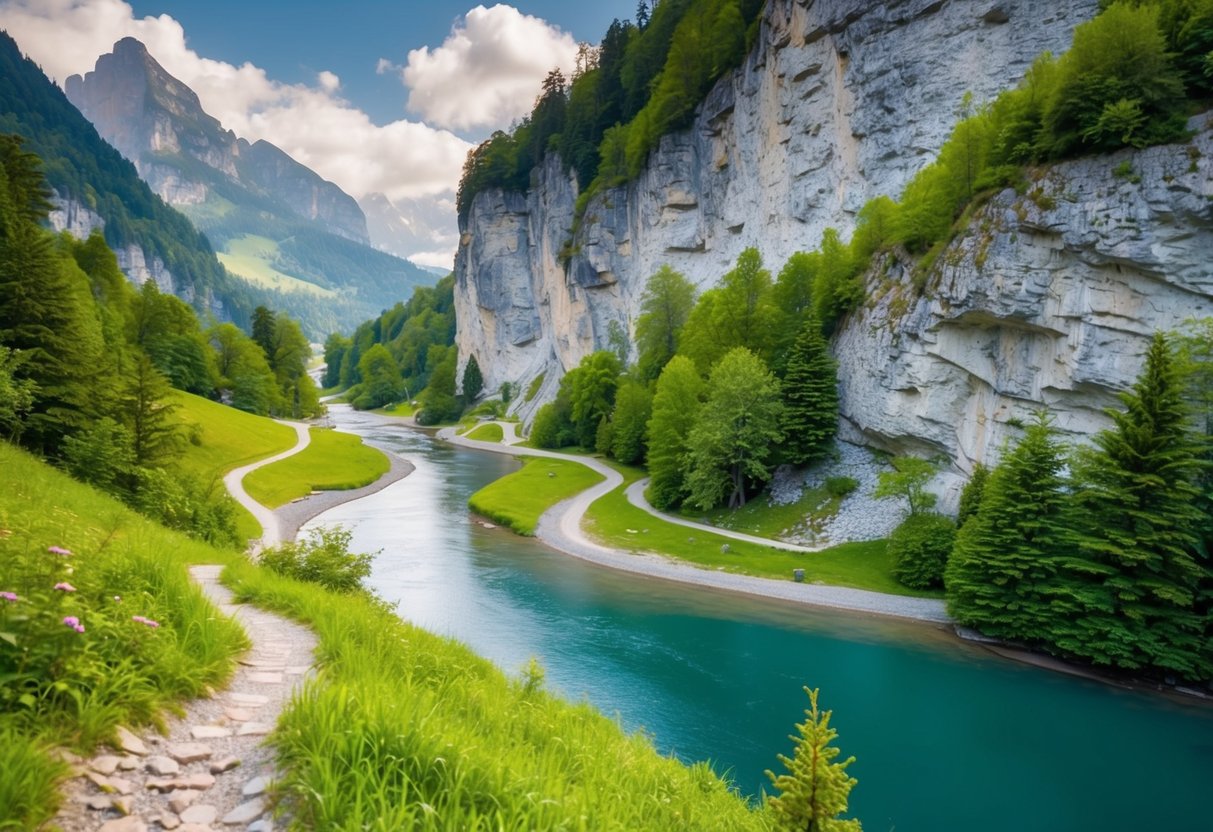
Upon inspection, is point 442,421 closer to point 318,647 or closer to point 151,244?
point 318,647

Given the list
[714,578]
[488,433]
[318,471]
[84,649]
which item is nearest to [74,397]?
[84,649]

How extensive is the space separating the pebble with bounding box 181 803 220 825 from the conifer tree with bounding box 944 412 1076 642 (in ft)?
79.0

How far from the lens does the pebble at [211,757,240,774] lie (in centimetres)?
367

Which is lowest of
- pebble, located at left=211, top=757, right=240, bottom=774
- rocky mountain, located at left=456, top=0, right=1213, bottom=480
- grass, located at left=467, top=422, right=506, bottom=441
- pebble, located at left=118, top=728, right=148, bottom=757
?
pebble, located at left=211, top=757, right=240, bottom=774

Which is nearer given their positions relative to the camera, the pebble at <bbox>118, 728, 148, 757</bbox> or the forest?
the pebble at <bbox>118, 728, 148, 757</bbox>

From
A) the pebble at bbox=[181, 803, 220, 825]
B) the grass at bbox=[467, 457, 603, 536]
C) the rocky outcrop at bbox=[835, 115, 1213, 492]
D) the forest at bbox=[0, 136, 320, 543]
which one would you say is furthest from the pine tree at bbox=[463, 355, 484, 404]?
the pebble at bbox=[181, 803, 220, 825]

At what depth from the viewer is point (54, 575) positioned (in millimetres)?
3951

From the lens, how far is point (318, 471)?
4572cm

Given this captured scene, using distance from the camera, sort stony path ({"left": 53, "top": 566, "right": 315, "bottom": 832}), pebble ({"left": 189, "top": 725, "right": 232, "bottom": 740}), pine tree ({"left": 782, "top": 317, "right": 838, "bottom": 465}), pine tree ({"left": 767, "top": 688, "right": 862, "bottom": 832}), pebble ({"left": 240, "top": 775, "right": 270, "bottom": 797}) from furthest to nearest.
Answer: pine tree ({"left": 782, "top": 317, "right": 838, "bottom": 465}) → pine tree ({"left": 767, "top": 688, "right": 862, "bottom": 832}) → pebble ({"left": 189, "top": 725, "right": 232, "bottom": 740}) → pebble ({"left": 240, "top": 775, "right": 270, "bottom": 797}) → stony path ({"left": 53, "top": 566, "right": 315, "bottom": 832})

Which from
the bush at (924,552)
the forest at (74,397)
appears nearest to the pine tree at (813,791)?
the forest at (74,397)

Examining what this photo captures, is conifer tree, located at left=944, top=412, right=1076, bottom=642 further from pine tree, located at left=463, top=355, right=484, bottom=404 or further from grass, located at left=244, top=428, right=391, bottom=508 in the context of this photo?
pine tree, located at left=463, top=355, right=484, bottom=404

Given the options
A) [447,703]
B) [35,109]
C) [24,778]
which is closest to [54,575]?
[24,778]

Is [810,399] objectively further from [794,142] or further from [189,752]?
[189,752]

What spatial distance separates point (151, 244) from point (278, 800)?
213m
